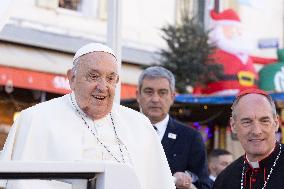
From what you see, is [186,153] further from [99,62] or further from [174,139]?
[99,62]

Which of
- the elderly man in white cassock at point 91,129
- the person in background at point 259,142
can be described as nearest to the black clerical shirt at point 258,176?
the person in background at point 259,142

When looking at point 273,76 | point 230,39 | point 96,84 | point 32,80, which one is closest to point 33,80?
point 32,80

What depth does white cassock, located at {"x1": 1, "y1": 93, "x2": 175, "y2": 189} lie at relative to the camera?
3.71 meters

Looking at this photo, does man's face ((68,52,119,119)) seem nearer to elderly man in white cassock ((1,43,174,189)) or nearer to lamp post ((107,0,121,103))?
elderly man in white cassock ((1,43,174,189))

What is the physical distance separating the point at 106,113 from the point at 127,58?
1203 cm

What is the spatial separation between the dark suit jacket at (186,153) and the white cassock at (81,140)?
1.35m

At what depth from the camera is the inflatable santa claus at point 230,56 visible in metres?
15.4

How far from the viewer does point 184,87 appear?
14.7 metres

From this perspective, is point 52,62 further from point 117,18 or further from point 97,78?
point 97,78

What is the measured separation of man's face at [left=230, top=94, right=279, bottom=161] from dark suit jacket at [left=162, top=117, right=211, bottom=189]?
1.21 meters

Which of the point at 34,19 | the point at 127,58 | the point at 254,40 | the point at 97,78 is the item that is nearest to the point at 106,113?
the point at 97,78

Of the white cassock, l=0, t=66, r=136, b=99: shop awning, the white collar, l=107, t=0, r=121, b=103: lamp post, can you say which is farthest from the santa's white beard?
the white cassock

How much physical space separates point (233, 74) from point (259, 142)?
1134 centimetres

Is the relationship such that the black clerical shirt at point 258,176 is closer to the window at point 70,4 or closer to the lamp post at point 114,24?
the lamp post at point 114,24
